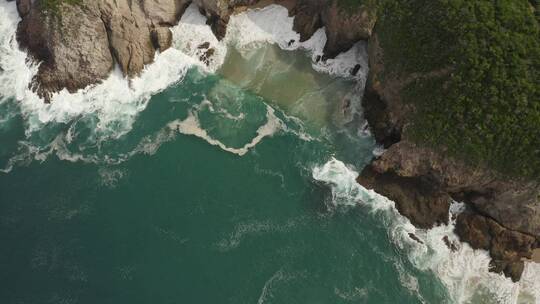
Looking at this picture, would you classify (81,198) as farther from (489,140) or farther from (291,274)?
(489,140)

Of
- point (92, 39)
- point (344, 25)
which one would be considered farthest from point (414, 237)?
point (92, 39)

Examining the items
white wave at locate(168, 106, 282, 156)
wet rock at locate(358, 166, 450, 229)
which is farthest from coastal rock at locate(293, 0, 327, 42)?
wet rock at locate(358, 166, 450, 229)

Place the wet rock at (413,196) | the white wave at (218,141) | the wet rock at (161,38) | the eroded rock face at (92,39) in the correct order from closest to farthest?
the wet rock at (413,196)
the white wave at (218,141)
the eroded rock face at (92,39)
the wet rock at (161,38)

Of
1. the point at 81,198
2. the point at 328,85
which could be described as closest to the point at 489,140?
the point at 328,85

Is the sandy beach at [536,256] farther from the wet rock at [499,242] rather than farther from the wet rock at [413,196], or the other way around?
the wet rock at [413,196]

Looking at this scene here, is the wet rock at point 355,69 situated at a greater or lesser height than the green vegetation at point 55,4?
greater

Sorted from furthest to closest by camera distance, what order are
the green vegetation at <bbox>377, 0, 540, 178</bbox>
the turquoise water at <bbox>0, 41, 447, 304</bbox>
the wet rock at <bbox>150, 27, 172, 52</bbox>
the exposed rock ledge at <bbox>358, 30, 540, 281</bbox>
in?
the wet rock at <bbox>150, 27, 172, 52</bbox> < the exposed rock ledge at <bbox>358, 30, 540, 281</bbox> < the turquoise water at <bbox>0, 41, 447, 304</bbox> < the green vegetation at <bbox>377, 0, 540, 178</bbox>

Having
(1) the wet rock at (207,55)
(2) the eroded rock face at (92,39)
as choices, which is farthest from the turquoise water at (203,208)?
(2) the eroded rock face at (92,39)

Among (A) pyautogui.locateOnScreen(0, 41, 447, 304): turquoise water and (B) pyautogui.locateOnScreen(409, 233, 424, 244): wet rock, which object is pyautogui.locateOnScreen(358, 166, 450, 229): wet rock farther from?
(A) pyautogui.locateOnScreen(0, 41, 447, 304): turquoise water
